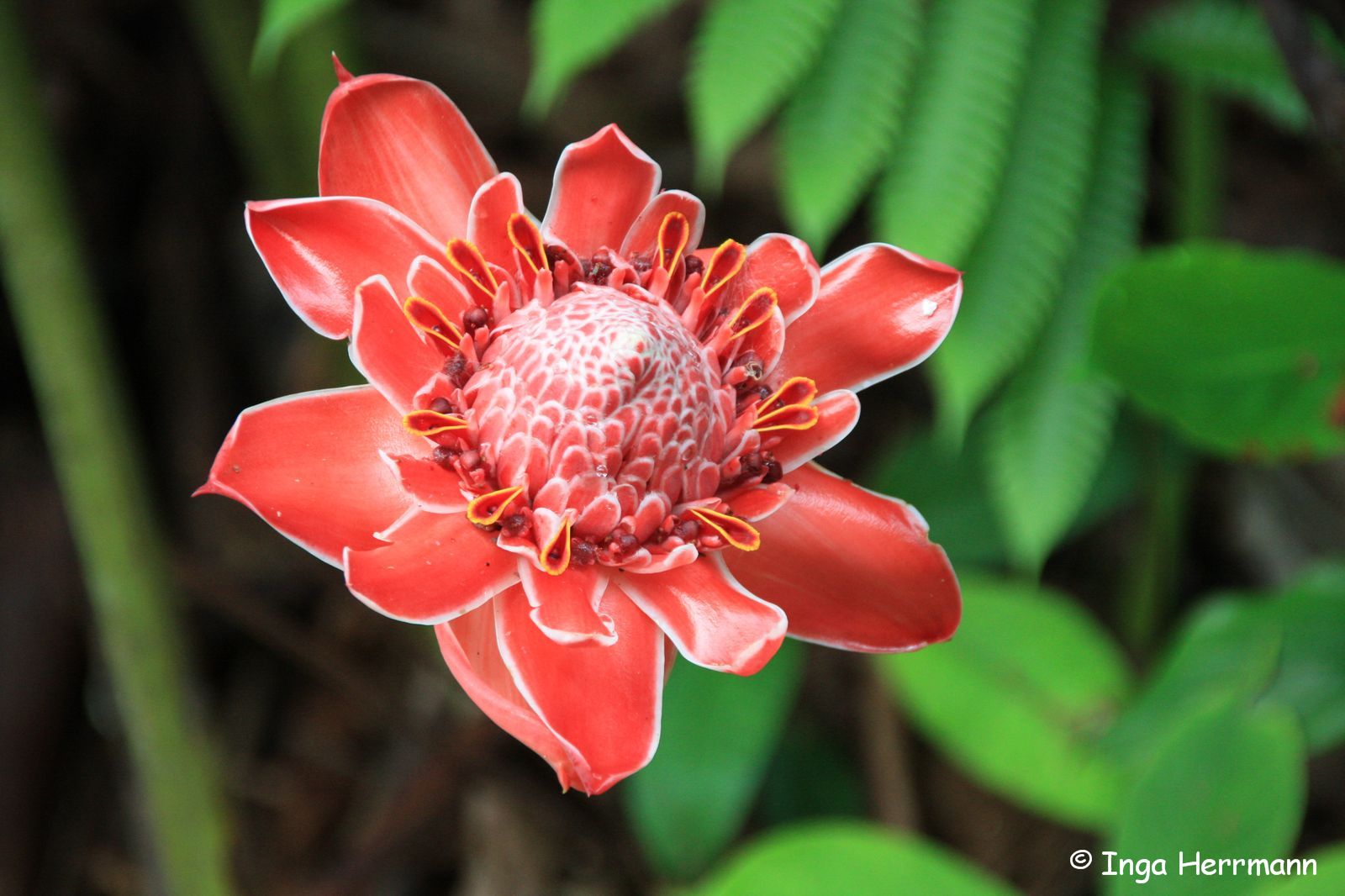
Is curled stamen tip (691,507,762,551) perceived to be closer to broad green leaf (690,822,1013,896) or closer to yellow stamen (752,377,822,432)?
yellow stamen (752,377,822,432)

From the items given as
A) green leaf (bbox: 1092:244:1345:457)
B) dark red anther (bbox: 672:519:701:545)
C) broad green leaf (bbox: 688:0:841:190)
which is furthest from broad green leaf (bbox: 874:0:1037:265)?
dark red anther (bbox: 672:519:701:545)

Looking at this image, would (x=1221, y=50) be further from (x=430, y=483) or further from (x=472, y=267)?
(x=430, y=483)

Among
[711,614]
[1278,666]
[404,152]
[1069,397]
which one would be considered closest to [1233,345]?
[1069,397]

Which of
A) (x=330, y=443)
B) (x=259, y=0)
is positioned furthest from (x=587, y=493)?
(x=259, y=0)

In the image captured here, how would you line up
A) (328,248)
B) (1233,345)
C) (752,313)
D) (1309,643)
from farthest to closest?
(1309,643) → (1233,345) → (752,313) → (328,248)

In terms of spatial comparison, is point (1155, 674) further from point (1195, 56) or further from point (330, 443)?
point (330, 443)

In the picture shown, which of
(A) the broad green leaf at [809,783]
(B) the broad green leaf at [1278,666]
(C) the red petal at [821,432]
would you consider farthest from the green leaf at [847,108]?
(A) the broad green leaf at [809,783]
